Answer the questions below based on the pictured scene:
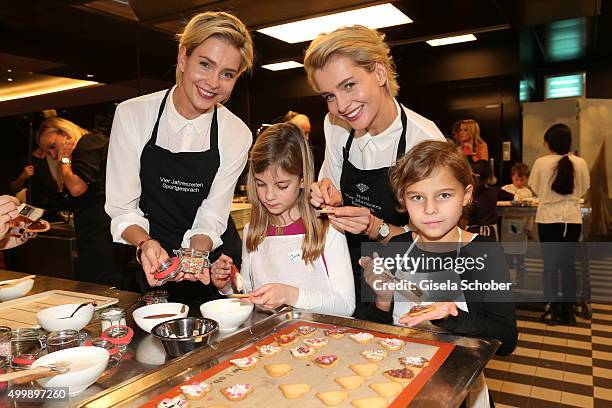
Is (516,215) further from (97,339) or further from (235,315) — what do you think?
(97,339)

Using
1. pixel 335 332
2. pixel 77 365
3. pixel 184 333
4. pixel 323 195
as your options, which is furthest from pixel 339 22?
pixel 77 365

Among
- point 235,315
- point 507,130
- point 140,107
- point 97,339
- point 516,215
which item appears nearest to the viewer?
point 97,339

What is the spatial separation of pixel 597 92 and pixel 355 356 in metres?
9.46

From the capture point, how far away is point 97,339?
129 cm

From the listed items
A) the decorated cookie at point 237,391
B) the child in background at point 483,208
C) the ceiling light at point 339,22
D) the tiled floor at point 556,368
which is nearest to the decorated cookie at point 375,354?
the decorated cookie at point 237,391

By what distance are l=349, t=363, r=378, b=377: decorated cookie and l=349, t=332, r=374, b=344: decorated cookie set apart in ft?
0.44

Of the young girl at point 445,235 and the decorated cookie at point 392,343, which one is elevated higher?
the young girl at point 445,235

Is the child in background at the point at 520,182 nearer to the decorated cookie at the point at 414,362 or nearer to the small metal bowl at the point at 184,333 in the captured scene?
the decorated cookie at the point at 414,362

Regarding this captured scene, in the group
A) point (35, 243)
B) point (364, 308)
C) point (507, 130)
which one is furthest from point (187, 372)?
point (507, 130)

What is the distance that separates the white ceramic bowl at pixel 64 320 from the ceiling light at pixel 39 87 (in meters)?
3.69

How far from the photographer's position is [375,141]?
1956 millimetres

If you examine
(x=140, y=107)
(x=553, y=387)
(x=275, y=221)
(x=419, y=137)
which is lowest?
(x=553, y=387)

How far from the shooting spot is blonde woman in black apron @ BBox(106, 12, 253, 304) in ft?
6.06

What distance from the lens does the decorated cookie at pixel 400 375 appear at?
1133 mm
